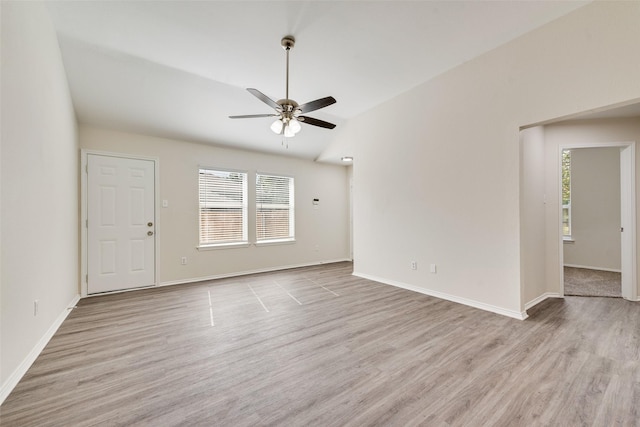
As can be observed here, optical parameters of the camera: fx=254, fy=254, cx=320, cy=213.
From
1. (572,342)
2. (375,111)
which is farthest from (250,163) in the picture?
(572,342)

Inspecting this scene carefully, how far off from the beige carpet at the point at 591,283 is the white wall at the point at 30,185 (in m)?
6.21

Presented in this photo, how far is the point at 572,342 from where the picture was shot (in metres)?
2.38

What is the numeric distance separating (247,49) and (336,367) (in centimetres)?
333

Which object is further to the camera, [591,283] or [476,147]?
[591,283]

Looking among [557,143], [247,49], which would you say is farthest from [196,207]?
[557,143]

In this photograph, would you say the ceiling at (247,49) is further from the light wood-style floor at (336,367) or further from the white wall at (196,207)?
the light wood-style floor at (336,367)

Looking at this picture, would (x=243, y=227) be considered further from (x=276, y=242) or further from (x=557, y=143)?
(x=557, y=143)

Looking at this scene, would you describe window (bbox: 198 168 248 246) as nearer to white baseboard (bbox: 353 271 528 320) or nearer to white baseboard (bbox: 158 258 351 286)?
white baseboard (bbox: 158 258 351 286)

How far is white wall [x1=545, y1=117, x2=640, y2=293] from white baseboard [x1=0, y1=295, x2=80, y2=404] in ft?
18.7

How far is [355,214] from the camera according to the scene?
16.5 feet

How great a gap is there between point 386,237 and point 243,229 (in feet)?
9.48

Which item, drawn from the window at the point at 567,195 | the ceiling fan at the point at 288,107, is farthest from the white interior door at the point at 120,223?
the window at the point at 567,195

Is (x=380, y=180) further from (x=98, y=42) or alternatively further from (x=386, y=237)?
(x=98, y=42)

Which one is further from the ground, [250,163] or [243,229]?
[250,163]
